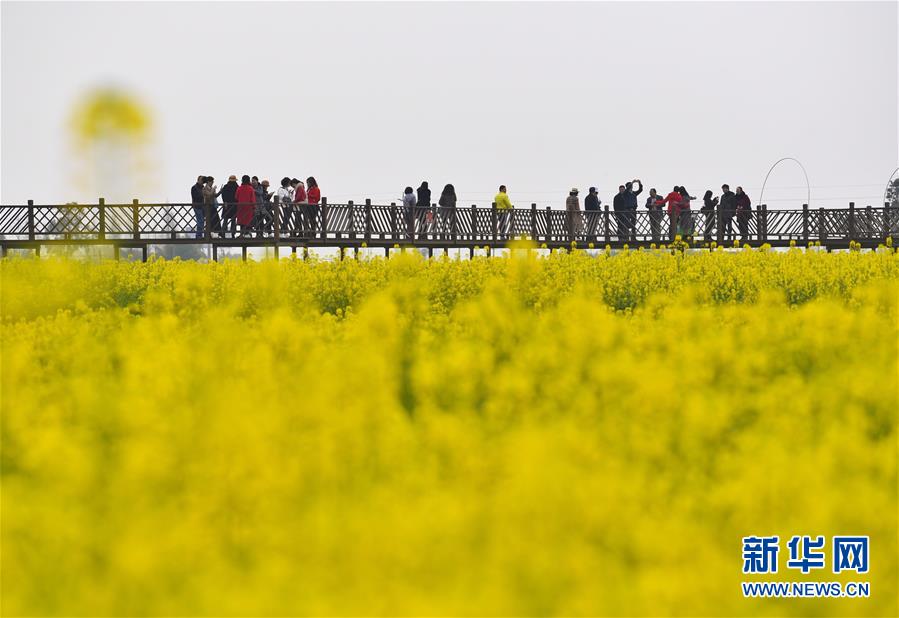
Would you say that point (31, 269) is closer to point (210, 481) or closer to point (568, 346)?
point (568, 346)

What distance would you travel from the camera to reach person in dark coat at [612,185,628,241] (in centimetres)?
3058

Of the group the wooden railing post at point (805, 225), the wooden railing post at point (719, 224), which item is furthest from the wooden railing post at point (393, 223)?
the wooden railing post at point (805, 225)

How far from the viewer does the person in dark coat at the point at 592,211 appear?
3078 cm

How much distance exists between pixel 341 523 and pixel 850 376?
3.80 meters

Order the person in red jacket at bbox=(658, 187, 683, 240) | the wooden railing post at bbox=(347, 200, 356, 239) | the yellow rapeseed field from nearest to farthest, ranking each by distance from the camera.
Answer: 1. the yellow rapeseed field
2. the wooden railing post at bbox=(347, 200, 356, 239)
3. the person in red jacket at bbox=(658, 187, 683, 240)

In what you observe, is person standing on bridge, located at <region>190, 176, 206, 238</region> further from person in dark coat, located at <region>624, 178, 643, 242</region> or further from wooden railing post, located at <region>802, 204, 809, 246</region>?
wooden railing post, located at <region>802, 204, 809, 246</region>

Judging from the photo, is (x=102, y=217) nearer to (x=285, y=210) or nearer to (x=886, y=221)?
(x=285, y=210)

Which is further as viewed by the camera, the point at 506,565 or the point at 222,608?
the point at 506,565

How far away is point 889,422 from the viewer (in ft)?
21.9

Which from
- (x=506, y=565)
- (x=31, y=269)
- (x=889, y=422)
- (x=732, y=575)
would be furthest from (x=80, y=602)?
(x=31, y=269)

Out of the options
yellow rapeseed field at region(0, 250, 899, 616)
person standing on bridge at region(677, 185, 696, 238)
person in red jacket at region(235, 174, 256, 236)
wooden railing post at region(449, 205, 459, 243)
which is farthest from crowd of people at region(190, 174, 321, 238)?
yellow rapeseed field at region(0, 250, 899, 616)

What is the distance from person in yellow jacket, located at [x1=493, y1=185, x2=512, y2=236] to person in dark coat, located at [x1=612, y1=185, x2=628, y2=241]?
2.77 meters

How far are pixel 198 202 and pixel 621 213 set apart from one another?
10613 mm

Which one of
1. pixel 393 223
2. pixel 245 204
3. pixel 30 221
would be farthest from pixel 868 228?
→ pixel 30 221
